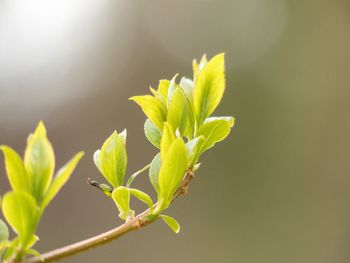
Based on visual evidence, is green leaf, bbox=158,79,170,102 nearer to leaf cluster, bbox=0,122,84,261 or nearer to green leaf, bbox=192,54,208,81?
green leaf, bbox=192,54,208,81

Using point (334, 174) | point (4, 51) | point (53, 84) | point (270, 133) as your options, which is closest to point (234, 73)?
Result: point (270, 133)

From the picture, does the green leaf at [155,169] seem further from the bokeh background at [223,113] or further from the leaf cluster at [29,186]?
the bokeh background at [223,113]

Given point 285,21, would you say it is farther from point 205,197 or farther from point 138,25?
point 205,197

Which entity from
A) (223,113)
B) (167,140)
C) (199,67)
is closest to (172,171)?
(167,140)

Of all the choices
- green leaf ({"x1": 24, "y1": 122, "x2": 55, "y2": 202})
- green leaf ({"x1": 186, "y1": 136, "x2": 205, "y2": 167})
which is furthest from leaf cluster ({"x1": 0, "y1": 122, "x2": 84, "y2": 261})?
green leaf ({"x1": 186, "y1": 136, "x2": 205, "y2": 167})

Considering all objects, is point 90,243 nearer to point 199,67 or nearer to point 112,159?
point 112,159

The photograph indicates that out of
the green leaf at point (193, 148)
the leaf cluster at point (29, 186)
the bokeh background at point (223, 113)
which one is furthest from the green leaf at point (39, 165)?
the bokeh background at point (223, 113)
